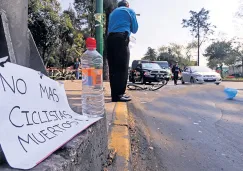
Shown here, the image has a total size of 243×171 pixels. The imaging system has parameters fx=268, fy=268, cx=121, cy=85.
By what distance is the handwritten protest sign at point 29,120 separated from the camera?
1103 millimetres

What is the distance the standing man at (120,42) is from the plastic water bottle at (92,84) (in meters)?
2.30

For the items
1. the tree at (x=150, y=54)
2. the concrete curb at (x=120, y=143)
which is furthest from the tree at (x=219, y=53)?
the concrete curb at (x=120, y=143)

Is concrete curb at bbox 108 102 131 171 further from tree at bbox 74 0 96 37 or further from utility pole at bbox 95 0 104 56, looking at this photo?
tree at bbox 74 0 96 37

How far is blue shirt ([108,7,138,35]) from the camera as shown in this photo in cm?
496

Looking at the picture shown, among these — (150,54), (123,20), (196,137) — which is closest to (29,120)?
(196,137)

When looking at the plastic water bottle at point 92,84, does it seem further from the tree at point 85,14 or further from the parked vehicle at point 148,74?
the tree at point 85,14

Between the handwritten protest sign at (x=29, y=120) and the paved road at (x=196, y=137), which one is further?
the paved road at (x=196, y=137)

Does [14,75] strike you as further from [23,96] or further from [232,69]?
[232,69]

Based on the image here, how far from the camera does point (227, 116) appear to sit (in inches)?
199

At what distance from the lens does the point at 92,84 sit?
243cm

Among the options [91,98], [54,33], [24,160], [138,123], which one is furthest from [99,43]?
[54,33]

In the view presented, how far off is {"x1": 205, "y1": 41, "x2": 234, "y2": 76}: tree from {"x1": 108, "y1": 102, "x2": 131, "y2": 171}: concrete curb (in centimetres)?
6536

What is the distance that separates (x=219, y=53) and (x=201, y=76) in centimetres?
5667

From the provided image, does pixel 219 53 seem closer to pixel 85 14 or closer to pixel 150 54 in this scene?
pixel 150 54
